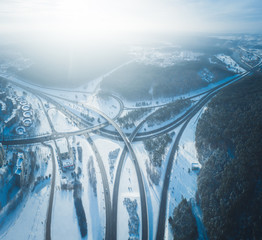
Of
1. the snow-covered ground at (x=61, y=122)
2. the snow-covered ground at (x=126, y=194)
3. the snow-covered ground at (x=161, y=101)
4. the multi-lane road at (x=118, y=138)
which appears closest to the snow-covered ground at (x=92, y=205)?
the multi-lane road at (x=118, y=138)

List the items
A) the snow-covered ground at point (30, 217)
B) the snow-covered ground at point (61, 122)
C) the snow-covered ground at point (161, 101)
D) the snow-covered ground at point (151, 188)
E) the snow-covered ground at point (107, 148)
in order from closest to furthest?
1. the snow-covered ground at point (30, 217)
2. the snow-covered ground at point (151, 188)
3. the snow-covered ground at point (107, 148)
4. the snow-covered ground at point (61, 122)
5. the snow-covered ground at point (161, 101)

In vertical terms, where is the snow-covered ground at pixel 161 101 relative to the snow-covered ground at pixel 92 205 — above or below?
above

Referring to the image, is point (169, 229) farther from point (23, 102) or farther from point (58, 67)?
point (58, 67)

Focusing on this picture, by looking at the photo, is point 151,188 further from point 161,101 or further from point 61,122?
point 161,101

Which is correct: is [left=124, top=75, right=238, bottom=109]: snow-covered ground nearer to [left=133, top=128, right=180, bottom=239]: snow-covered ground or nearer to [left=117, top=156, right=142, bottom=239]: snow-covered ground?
[left=133, top=128, right=180, bottom=239]: snow-covered ground

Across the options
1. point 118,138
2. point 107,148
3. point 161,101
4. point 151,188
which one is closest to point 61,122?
point 118,138

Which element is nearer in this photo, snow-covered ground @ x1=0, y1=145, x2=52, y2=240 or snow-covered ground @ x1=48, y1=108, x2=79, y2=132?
snow-covered ground @ x1=0, y1=145, x2=52, y2=240

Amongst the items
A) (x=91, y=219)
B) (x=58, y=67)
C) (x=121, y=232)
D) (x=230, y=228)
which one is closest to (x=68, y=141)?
(x=91, y=219)

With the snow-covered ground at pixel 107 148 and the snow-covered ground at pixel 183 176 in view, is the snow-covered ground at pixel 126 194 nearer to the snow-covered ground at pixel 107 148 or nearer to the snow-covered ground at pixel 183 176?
the snow-covered ground at pixel 107 148

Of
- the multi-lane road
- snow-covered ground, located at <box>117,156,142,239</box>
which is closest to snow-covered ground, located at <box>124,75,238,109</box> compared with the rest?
the multi-lane road

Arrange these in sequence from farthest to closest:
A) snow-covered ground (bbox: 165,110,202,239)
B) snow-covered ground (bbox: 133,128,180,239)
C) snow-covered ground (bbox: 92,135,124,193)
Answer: snow-covered ground (bbox: 92,135,124,193), snow-covered ground (bbox: 165,110,202,239), snow-covered ground (bbox: 133,128,180,239)

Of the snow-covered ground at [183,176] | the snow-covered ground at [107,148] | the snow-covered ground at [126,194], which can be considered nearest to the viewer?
the snow-covered ground at [126,194]

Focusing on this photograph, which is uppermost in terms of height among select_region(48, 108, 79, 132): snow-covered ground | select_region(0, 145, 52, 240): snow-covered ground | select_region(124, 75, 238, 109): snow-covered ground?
select_region(124, 75, 238, 109): snow-covered ground
